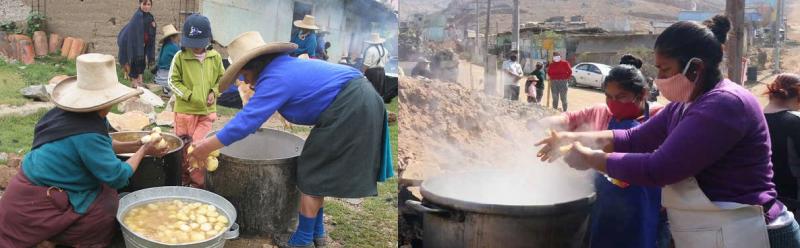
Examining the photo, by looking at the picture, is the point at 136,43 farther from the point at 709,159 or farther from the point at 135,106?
the point at 709,159

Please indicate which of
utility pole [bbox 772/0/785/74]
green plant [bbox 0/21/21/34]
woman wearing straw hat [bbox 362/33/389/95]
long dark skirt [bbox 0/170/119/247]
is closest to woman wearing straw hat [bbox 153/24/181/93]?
woman wearing straw hat [bbox 362/33/389/95]

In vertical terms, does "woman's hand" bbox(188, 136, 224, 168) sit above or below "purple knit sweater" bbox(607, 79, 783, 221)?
below

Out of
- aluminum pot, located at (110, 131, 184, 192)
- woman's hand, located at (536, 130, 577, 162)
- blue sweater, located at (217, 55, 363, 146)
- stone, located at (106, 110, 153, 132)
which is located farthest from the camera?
stone, located at (106, 110, 153, 132)

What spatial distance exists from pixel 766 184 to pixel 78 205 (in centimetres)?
343

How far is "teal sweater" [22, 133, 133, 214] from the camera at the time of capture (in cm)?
321


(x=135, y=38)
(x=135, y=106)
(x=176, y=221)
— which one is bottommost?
(x=176, y=221)

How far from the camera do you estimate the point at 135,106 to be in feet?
26.9

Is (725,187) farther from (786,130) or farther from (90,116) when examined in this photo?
(90,116)

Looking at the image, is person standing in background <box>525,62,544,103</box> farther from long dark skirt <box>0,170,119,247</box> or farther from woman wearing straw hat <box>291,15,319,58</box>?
woman wearing straw hat <box>291,15,319,58</box>

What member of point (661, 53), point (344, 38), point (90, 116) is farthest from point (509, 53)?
point (344, 38)

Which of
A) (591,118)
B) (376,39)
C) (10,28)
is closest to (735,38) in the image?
(591,118)

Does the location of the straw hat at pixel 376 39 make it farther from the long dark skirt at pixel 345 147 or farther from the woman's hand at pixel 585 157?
the woman's hand at pixel 585 157

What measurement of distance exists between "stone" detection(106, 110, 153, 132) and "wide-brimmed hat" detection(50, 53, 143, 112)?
400 centimetres

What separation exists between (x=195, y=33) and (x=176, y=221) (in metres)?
2.15
